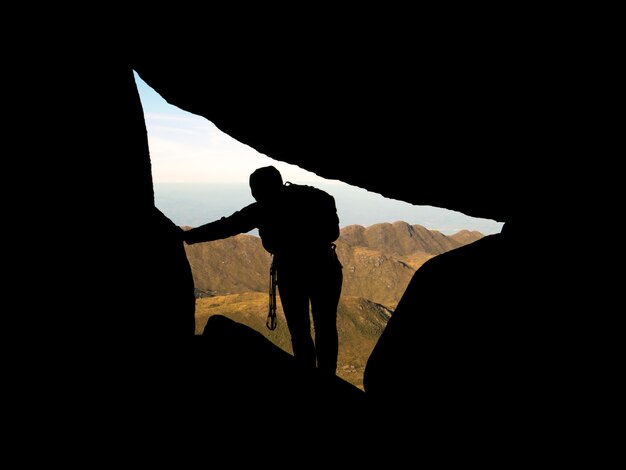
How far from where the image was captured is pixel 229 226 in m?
8.77

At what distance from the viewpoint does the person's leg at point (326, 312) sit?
8.65 meters

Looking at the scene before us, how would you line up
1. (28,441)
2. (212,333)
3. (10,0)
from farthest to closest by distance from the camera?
(212,333), (10,0), (28,441)

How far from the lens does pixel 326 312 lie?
28.7ft

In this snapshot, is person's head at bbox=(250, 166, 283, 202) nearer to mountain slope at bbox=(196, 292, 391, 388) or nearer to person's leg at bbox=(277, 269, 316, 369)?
person's leg at bbox=(277, 269, 316, 369)

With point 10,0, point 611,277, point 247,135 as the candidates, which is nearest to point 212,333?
point 247,135

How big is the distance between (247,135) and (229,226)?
217cm

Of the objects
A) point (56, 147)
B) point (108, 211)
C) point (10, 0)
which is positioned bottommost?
point (108, 211)

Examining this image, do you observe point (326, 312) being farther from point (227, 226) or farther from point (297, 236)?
point (227, 226)

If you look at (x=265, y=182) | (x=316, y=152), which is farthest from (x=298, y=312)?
(x=316, y=152)

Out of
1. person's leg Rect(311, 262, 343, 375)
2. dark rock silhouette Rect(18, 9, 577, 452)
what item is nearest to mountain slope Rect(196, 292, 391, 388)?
person's leg Rect(311, 262, 343, 375)

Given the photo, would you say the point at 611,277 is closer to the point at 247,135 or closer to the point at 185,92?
the point at 247,135

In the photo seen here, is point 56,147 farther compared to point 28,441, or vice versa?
point 56,147

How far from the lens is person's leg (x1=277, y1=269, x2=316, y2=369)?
866 cm

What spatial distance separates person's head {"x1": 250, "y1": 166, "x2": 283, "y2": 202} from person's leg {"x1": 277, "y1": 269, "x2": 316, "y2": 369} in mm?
1664
